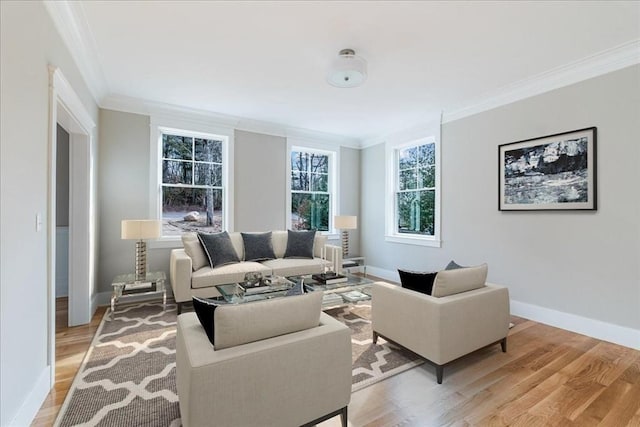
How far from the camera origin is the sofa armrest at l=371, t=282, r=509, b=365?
2.15 meters

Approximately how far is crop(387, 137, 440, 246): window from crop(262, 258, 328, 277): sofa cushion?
1732mm

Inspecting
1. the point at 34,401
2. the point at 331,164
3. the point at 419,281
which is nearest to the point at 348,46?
the point at 419,281

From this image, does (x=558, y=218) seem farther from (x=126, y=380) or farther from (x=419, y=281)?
(x=126, y=380)

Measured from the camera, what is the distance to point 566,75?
312 cm

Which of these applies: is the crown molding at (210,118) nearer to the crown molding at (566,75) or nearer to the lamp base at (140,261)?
the lamp base at (140,261)

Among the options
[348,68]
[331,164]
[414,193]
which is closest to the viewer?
[348,68]

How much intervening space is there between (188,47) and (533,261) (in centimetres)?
426

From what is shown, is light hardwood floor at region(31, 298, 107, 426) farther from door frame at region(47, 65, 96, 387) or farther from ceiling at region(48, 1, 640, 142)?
ceiling at region(48, 1, 640, 142)

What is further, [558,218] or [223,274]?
[223,274]

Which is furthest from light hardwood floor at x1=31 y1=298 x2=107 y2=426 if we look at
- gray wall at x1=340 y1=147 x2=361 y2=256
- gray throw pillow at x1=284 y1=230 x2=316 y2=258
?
gray wall at x1=340 y1=147 x2=361 y2=256

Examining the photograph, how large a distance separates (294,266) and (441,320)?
7.67 feet

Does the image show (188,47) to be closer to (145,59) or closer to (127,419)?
(145,59)

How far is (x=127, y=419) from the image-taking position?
5.71 feet

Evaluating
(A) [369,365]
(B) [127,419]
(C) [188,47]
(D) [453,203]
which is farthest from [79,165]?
(D) [453,203]
